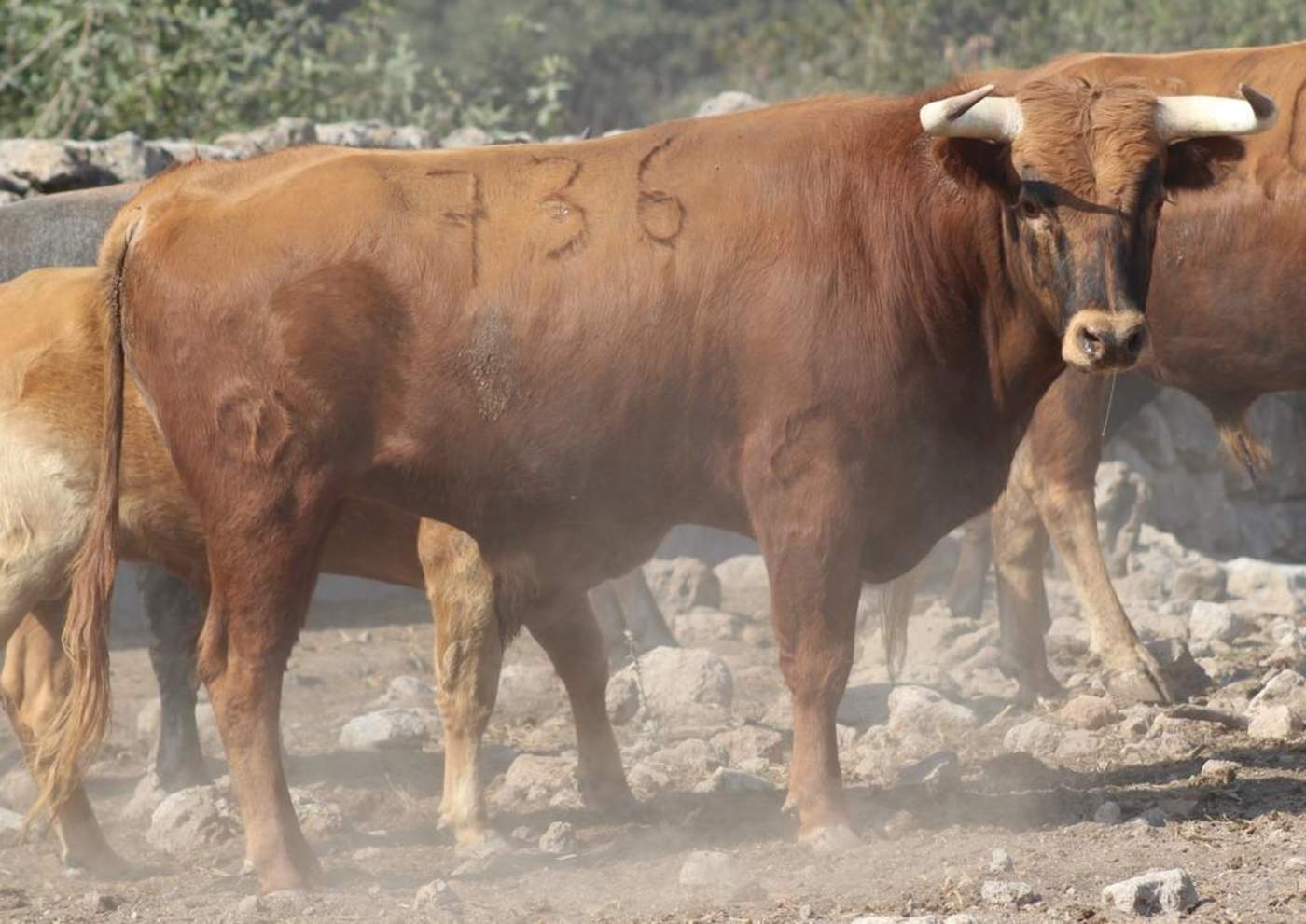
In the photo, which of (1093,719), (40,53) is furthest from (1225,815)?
(40,53)

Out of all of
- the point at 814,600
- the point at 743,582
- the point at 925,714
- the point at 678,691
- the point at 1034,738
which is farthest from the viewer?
the point at 743,582

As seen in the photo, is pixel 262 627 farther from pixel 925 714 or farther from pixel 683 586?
pixel 683 586

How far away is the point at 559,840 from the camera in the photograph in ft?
20.6

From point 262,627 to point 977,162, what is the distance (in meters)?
2.42

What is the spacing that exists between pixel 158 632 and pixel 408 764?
106cm

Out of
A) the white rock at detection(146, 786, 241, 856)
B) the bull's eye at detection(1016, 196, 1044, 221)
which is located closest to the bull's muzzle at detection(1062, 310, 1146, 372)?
the bull's eye at detection(1016, 196, 1044, 221)

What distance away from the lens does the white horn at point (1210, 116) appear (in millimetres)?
5816

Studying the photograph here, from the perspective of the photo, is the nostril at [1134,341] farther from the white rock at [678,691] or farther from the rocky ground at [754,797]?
the white rock at [678,691]

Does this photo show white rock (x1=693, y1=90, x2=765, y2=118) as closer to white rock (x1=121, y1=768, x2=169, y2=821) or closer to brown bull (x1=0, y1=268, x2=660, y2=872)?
brown bull (x1=0, y1=268, x2=660, y2=872)

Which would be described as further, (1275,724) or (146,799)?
(146,799)

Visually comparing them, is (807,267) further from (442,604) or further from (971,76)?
(442,604)

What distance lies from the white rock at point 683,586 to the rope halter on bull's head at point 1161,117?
4926 millimetres

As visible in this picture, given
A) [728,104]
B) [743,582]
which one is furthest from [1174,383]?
[728,104]

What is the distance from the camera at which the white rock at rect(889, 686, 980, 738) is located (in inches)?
293
